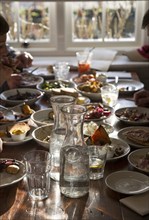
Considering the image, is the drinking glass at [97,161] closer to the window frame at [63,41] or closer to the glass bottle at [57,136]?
the glass bottle at [57,136]

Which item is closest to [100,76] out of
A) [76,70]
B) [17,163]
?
[76,70]

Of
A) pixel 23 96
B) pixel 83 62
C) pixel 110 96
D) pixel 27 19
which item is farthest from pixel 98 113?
pixel 27 19

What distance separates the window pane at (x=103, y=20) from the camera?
12.4ft

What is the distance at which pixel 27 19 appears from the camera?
385cm

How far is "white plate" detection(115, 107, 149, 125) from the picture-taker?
6.22 feet

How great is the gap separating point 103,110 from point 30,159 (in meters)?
0.72

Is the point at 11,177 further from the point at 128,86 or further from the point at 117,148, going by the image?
the point at 128,86

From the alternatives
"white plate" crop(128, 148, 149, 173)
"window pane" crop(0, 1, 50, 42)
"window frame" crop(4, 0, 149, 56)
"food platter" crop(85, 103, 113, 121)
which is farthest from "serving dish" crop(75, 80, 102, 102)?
"window pane" crop(0, 1, 50, 42)

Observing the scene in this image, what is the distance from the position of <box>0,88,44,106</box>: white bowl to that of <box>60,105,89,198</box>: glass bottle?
0.89 metres

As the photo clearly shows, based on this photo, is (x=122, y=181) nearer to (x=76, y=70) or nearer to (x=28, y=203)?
(x=28, y=203)

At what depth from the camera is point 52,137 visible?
4.78 feet

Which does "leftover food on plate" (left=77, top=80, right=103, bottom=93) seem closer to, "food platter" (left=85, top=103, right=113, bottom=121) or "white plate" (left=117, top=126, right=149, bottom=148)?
"food platter" (left=85, top=103, right=113, bottom=121)

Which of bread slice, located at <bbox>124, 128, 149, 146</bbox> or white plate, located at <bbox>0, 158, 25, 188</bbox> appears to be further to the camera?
bread slice, located at <bbox>124, 128, 149, 146</bbox>

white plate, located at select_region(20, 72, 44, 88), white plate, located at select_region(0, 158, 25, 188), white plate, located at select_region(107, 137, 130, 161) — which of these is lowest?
white plate, located at select_region(20, 72, 44, 88)
